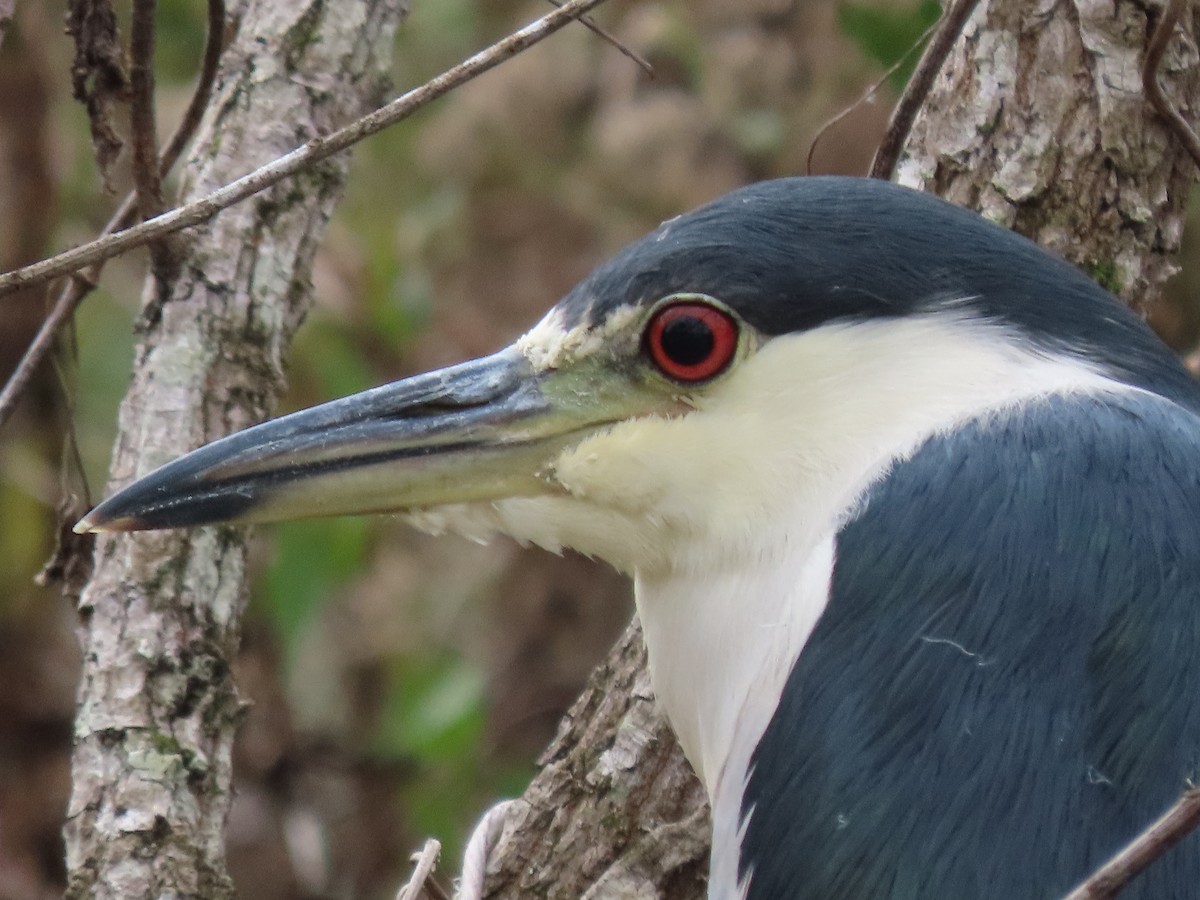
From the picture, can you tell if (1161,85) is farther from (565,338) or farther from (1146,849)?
(1146,849)

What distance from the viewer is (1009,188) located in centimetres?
211

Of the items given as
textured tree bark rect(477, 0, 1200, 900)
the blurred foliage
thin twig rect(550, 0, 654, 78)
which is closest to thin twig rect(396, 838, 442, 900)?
textured tree bark rect(477, 0, 1200, 900)

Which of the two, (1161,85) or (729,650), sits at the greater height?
(1161,85)

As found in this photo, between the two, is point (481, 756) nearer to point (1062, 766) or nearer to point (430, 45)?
point (430, 45)

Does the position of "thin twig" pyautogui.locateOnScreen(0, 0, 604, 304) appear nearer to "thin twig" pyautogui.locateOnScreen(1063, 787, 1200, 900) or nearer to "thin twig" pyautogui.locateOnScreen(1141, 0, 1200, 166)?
"thin twig" pyautogui.locateOnScreen(1141, 0, 1200, 166)

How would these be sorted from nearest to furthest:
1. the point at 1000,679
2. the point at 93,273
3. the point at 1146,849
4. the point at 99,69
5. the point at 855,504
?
the point at 1146,849
the point at 1000,679
the point at 855,504
the point at 99,69
the point at 93,273

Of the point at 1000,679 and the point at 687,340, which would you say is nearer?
the point at 1000,679

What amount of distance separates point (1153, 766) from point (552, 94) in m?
2.80

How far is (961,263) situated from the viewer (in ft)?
5.54

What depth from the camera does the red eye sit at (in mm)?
1689

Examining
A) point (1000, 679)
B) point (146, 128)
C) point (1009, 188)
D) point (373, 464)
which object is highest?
point (146, 128)

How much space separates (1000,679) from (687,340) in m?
0.48

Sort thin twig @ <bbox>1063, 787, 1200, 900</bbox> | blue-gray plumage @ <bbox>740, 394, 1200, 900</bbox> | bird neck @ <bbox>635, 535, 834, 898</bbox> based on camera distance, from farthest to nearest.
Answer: bird neck @ <bbox>635, 535, 834, 898</bbox>
blue-gray plumage @ <bbox>740, 394, 1200, 900</bbox>
thin twig @ <bbox>1063, 787, 1200, 900</bbox>

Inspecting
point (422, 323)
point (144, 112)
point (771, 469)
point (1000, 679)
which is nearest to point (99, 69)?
point (144, 112)
